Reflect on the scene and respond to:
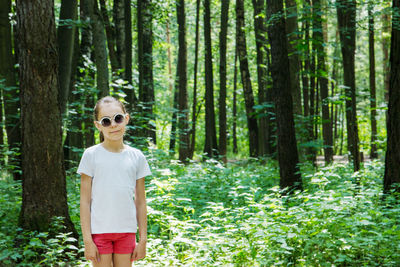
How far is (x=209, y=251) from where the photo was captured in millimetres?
6004

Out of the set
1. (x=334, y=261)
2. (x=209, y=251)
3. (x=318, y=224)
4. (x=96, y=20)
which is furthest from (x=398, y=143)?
(x=96, y=20)

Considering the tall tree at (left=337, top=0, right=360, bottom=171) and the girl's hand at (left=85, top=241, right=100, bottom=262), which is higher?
the tall tree at (left=337, top=0, right=360, bottom=171)

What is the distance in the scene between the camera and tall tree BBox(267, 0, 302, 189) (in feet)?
31.0

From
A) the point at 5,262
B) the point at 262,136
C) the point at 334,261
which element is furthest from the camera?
the point at 262,136

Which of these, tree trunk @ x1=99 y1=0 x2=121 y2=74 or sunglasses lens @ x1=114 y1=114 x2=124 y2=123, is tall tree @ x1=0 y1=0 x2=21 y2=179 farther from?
sunglasses lens @ x1=114 y1=114 x2=124 y2=123

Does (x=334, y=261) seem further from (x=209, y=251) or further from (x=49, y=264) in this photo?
(x=49, y=264)

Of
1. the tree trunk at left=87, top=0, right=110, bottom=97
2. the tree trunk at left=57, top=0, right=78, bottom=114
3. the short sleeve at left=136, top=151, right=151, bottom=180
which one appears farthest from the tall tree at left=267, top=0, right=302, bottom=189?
the short sleeve at left=136, top=151, right=151, bottom=180

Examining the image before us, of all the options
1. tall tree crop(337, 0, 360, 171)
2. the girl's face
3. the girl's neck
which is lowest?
the girl's neck

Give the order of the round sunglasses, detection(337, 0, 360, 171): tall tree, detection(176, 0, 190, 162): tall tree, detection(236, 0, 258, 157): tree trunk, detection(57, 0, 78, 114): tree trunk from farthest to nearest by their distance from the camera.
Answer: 1. detection(236, 0, 258, 157): tree trunk
2. detection(176, 0, 190, 162): tall tree
3. detection(337, 0, 360, 171): tall tree
4. detection(57, 0, 78, 114): tree trunk
5. the round sunglasses

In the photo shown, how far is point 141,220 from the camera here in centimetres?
323

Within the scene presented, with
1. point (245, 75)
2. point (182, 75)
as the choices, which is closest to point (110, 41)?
point (182, 75)

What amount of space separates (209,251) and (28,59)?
3811 millimetres

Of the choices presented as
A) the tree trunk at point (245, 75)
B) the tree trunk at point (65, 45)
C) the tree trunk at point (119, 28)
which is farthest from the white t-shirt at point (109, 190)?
the tree trunk at point (245, 75)

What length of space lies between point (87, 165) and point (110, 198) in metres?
0.31
